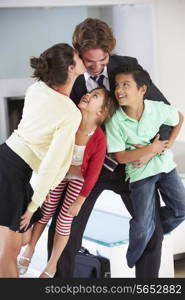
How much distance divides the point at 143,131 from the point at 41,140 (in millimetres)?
212

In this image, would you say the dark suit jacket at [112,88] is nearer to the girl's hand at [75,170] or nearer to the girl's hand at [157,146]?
the girl's hand at [157,146]

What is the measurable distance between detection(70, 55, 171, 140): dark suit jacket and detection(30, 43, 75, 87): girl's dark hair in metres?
0.04

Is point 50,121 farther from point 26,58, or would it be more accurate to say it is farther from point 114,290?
point 114,290

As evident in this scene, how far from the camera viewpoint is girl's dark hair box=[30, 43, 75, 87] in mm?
1182

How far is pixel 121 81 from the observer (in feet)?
4.03

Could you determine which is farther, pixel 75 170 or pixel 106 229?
pixel 106 229

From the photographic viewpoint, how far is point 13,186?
3.91 feet

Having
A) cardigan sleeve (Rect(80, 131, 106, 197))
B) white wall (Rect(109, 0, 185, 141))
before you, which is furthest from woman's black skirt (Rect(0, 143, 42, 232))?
white wall (Rect(109, 0, 185, 141))

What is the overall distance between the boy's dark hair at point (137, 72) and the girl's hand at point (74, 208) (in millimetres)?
269

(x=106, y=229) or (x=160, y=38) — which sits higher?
(x=160, y=38)

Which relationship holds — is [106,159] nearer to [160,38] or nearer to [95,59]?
A: [95,59]

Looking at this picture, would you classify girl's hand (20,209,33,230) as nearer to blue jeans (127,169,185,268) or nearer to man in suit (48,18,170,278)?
man in suit (48,18,170,278)

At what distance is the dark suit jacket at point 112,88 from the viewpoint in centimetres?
122

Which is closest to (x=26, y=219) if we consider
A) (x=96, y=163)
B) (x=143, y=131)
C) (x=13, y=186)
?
(x=13, y=186)
